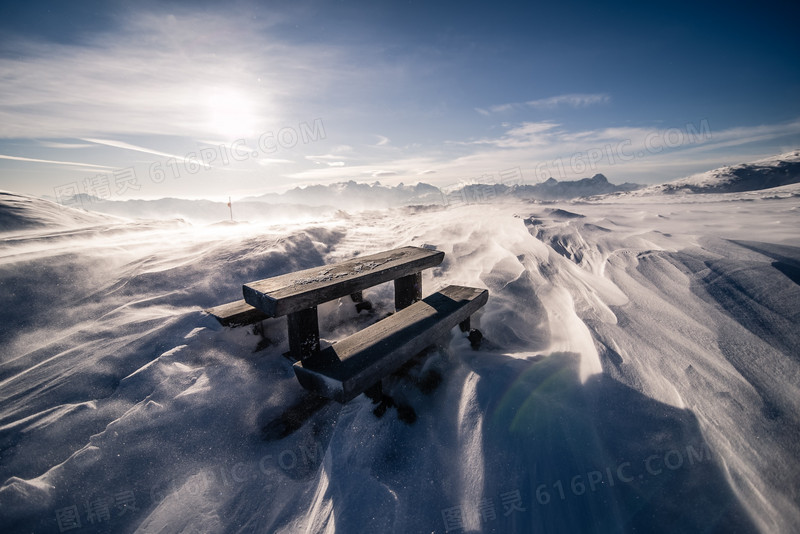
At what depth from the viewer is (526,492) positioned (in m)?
1.63

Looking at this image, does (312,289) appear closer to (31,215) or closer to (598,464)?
(598,464)

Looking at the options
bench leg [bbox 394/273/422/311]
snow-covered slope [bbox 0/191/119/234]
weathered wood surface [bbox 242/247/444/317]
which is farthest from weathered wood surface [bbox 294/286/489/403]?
snow-covered slope [bbox 0/191/119/234]

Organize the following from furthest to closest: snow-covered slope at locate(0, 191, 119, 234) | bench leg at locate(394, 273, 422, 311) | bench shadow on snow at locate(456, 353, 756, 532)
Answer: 1. snow-covered slope at locate(0, 191, 119, 234)
2. bench leg at locate(394, 273, 422, 311)
3. bench shadow on snow at locate(456, 353, 756, 532)

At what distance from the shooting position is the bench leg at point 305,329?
98.3 inches

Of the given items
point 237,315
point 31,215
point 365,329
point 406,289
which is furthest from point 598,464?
point 31,215

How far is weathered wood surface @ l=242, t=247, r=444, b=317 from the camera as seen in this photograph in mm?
2129

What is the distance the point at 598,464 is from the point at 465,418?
0.74 metres

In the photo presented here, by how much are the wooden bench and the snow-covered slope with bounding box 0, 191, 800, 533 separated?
37 centimetres

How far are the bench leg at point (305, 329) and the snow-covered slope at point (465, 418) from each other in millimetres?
317

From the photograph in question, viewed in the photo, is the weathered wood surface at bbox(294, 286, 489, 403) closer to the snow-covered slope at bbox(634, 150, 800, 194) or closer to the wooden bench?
the wooden bench

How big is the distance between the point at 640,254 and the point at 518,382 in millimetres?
2820

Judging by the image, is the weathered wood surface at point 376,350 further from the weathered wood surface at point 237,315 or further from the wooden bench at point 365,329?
the weathered wood surface at point 237,315

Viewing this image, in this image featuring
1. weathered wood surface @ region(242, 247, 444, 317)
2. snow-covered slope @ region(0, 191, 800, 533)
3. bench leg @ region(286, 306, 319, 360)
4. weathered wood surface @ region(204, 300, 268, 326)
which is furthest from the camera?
weathered wood surface @ region(204, 300, 268, 326)

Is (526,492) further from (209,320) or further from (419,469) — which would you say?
(209,320)
